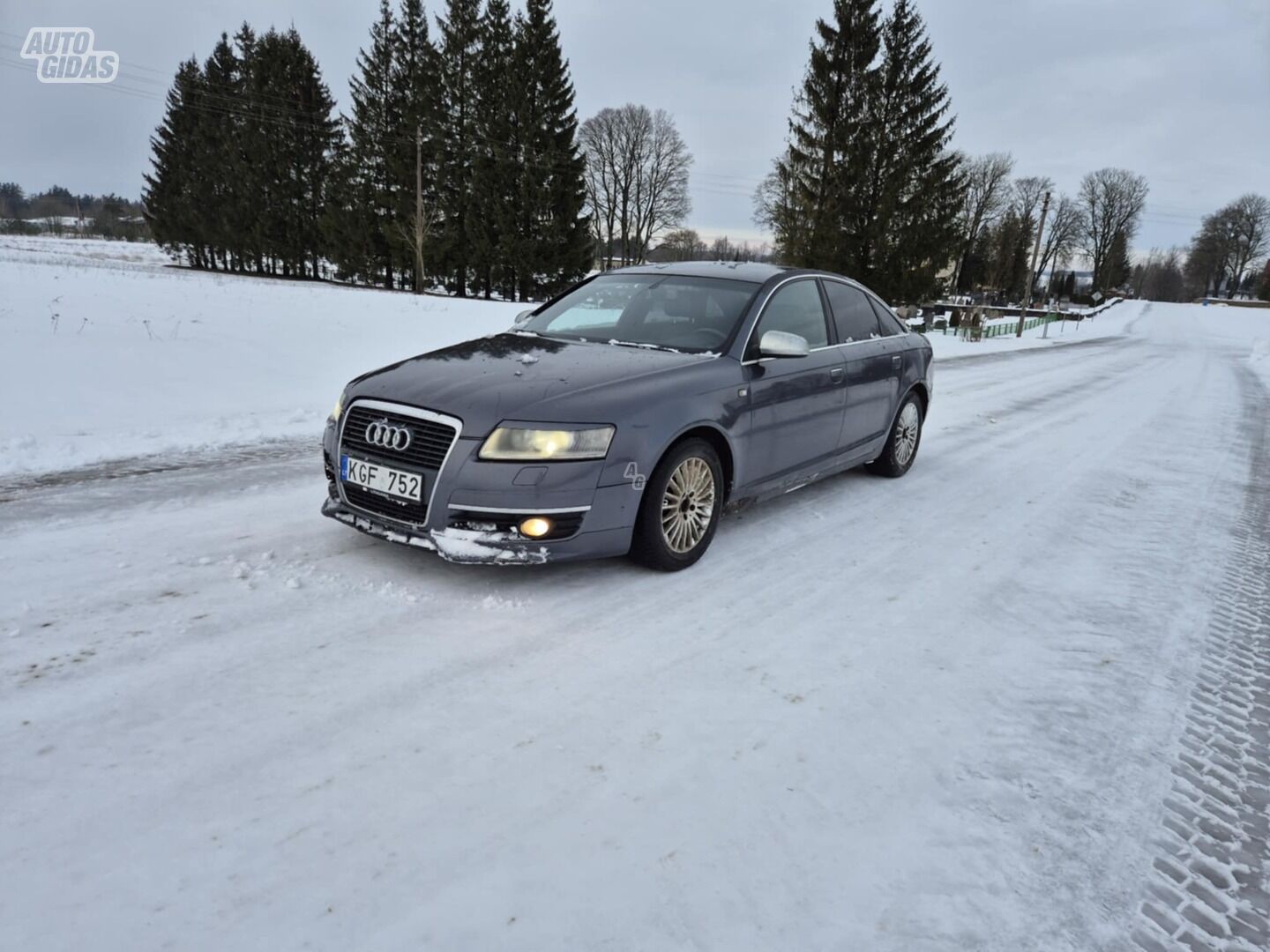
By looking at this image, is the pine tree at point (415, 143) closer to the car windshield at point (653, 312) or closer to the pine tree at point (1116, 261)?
the car windshield at point (653, 312)

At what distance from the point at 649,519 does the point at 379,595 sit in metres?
1.34

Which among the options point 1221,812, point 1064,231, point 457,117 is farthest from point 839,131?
point 1064,231

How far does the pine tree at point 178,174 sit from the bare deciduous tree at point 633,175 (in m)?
27.9

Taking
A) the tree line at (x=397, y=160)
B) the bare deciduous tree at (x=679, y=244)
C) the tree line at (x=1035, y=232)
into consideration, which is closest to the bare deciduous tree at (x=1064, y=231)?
the tree line at (x=1035, y=232)

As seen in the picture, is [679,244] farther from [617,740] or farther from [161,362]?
[617,740]

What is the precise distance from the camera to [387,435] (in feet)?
11.9

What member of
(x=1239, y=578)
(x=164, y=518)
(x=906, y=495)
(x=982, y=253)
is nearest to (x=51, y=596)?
(x=164, y=518)

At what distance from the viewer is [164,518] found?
4.40 m

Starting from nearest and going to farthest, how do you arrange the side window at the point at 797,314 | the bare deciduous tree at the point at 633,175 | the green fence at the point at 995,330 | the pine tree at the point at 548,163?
the side window at the point at 797,314, the green fence at the point at 995,330, the pine tree at the point at 548,163, the bare deciduous tree at the point at 633,175

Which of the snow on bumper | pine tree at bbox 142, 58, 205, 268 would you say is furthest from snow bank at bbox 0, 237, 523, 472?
pine tree at bbox 142, 58, 205, 268

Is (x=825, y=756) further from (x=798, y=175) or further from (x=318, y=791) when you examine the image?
(x=798, y=175)

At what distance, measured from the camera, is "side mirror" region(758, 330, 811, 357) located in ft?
14.5

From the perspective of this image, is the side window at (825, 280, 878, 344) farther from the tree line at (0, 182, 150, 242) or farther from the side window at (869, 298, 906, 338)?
the tree line at (0, 182, 150, 242)

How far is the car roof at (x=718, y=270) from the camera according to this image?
5.10 meters
